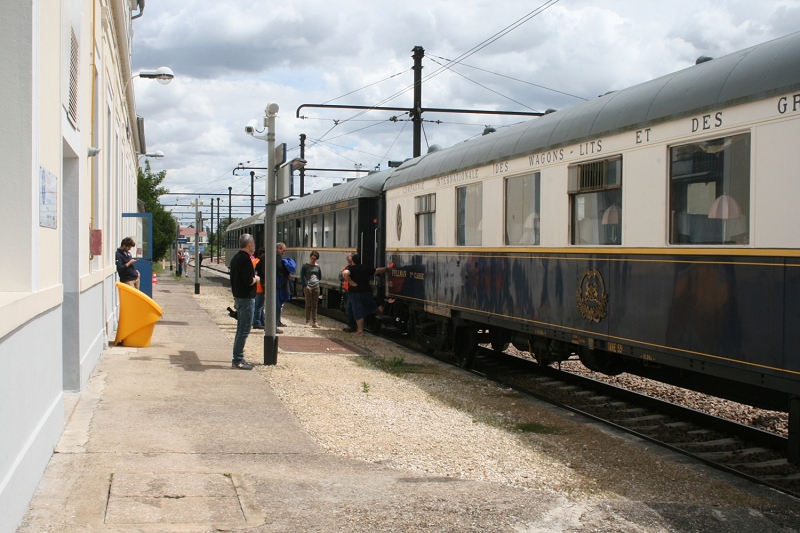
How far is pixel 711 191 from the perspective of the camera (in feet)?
22.3

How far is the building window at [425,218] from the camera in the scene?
43.0 ft

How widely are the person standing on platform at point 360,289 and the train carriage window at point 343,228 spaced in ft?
6.83

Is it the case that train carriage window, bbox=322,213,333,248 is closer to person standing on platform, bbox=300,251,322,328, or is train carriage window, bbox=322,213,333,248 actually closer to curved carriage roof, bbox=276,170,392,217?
curved carriage roof, bbox=276,170,392,217

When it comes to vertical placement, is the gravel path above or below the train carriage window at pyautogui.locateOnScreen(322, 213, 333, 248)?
below

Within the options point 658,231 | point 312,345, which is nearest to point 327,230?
point 312,345

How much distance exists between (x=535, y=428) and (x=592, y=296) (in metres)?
1.42

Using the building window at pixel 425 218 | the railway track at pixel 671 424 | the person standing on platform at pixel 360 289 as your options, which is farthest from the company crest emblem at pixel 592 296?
the person standing on platform at pixel 360 289

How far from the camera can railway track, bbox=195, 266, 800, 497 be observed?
23.3ft

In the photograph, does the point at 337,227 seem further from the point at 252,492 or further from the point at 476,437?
the point at 252,492

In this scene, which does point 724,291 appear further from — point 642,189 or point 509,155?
point 509,155

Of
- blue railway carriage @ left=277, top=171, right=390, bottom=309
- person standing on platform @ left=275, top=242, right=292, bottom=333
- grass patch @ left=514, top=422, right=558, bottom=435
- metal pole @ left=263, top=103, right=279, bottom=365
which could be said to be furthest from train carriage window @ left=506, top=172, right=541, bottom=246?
person standing on platform @ left=275, top=242, right=292, bottom=333

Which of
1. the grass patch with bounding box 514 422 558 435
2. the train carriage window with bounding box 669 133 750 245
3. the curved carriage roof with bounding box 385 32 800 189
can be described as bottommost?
the grass patch with bounding box 514 422 558 435

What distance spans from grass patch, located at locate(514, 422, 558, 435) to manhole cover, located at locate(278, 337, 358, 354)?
19.4 ft

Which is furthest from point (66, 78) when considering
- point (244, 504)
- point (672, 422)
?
point (672, 422)
